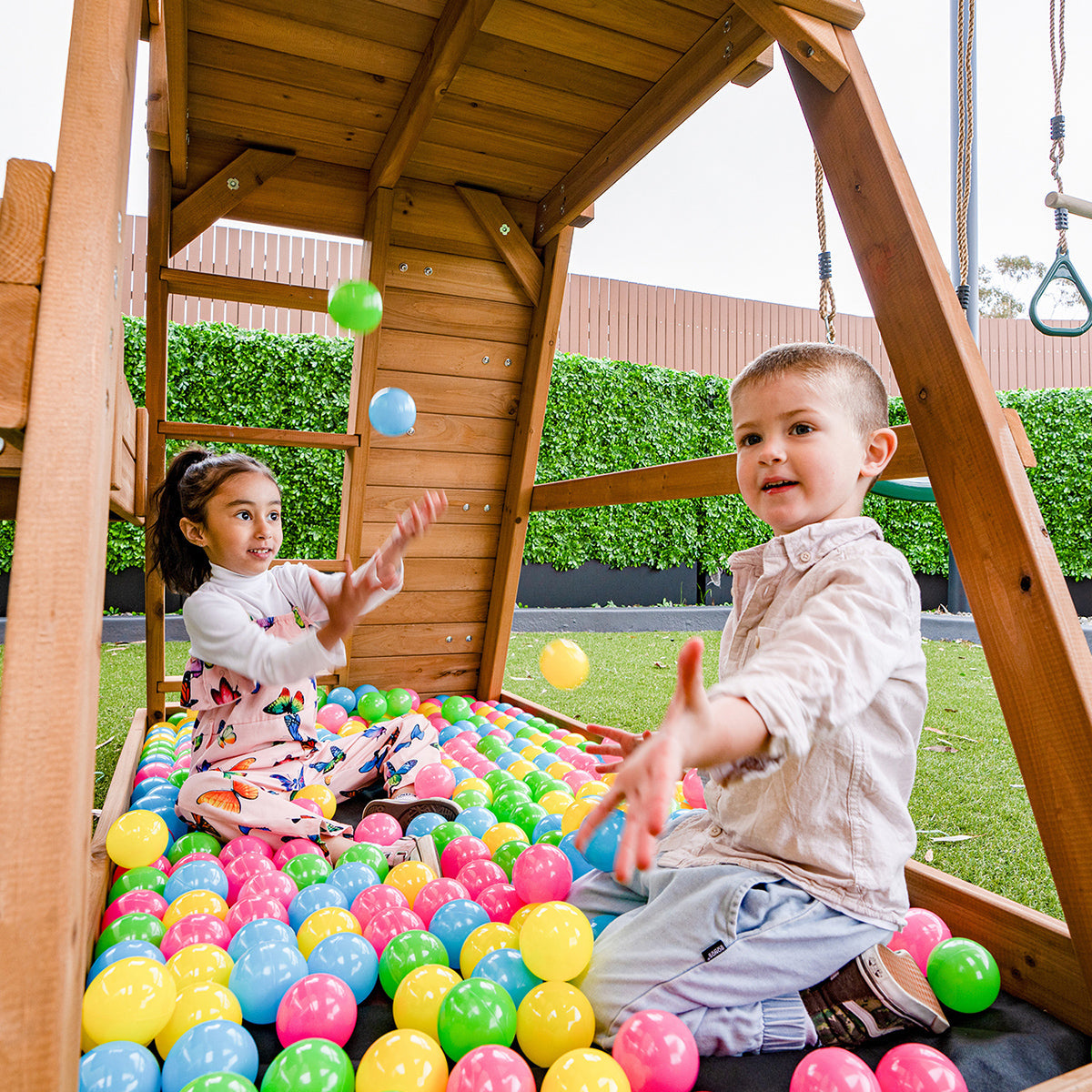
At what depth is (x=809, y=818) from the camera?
133 cm

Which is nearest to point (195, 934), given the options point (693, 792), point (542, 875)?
point (542, 875)

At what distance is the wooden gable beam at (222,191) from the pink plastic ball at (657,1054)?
2.93 m

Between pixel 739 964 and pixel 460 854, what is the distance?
0.87 meters

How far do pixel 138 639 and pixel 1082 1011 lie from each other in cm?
586

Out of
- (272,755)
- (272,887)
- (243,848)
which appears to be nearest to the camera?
(272,887)

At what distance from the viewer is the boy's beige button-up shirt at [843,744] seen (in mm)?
1179

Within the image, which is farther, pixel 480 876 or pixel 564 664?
pixel 564 664

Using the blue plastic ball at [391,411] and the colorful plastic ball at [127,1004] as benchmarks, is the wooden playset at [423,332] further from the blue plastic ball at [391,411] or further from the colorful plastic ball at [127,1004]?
the colorful plastic ball at [127,1004]

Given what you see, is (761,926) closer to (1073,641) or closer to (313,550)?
(1073,641)

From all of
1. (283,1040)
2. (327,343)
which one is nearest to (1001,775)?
(283,1040)

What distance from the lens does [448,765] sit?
2.73 meters

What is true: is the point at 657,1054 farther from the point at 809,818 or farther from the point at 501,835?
the point at 501,835

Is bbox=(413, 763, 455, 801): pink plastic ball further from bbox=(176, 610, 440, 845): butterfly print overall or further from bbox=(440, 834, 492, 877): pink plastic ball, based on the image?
bbox=(440, 834, 492, 877): pink plastic ball

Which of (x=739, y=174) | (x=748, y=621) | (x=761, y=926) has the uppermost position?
(x=739, y=174)
